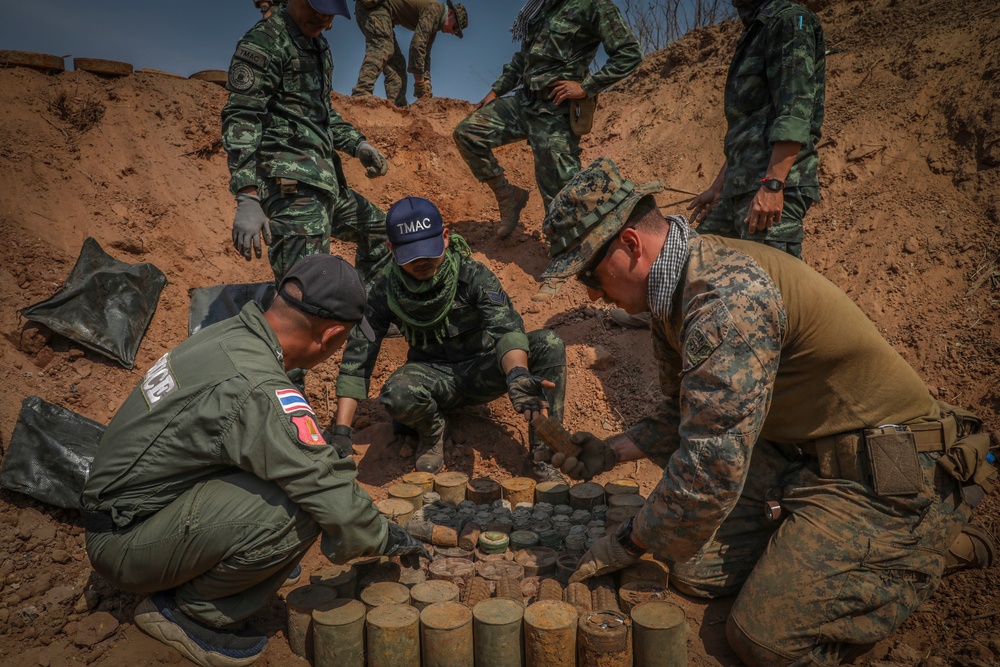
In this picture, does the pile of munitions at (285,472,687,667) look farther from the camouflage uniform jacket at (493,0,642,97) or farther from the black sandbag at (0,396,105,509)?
the camouflage uniform jacket at (493,0,642,97)

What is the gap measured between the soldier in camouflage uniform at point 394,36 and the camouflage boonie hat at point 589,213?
22.5ft

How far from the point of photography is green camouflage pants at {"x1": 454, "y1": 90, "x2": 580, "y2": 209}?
538 cm

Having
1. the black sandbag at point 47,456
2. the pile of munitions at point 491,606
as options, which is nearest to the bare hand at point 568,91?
the pile of munitions at point 491,606

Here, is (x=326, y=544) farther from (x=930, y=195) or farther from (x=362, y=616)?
(x=930, y=195)

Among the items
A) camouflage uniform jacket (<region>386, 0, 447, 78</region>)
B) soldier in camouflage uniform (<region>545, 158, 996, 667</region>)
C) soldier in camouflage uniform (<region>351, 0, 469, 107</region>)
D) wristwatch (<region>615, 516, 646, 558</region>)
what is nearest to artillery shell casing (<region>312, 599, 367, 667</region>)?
soldier in camouflage uniform (<region>545, 158, 996, 667</region>)

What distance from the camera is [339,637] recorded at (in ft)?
7.86

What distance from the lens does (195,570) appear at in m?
2.29

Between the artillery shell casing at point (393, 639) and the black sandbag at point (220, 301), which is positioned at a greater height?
the black sandbag at point (220, 301)

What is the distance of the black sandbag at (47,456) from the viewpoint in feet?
11.1

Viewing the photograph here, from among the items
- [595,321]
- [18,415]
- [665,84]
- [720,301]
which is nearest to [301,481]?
[720,301]

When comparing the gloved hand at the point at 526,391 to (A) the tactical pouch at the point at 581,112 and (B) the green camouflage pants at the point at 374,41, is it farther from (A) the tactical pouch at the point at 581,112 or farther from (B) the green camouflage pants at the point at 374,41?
(B) the green camouflage pants at the point at 374,41

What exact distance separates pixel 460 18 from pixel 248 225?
6974 mm

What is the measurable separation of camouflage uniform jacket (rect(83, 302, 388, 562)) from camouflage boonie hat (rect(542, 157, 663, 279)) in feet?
3.37

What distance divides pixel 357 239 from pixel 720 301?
341cm
